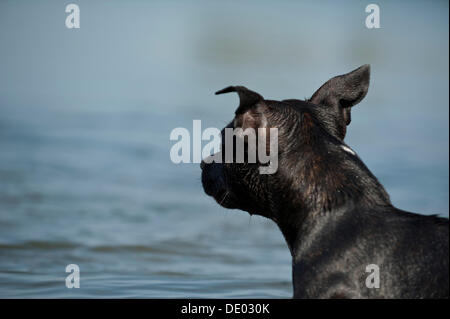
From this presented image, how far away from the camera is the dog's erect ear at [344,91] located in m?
6.18

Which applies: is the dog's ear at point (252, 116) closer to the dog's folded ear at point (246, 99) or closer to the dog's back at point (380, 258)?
the dog's folded ear at point (246, 99)

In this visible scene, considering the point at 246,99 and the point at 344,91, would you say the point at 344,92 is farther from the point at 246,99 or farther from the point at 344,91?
the point at 246,99

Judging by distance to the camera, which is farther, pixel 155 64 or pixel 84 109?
pixel 155 64

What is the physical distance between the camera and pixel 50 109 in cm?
1806

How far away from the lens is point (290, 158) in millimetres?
5598

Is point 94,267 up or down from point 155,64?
down

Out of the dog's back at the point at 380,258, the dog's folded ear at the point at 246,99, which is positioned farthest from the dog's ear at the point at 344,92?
the dog's back at the point at 380,258

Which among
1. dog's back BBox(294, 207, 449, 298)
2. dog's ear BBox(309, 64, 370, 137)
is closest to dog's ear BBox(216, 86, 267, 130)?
dog's ear BBox(309, 64, 370, 137)

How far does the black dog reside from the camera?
5.09 metres

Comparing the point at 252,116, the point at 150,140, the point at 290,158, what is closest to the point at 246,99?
the point at 252,116
